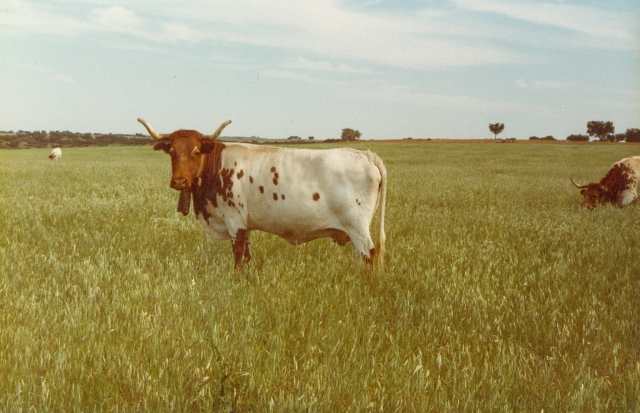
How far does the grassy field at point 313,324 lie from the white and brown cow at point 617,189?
5.45 meters

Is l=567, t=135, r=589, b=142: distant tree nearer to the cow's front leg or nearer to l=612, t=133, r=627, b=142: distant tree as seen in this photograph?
l=612, t=133, r=627, b=142: distant tree

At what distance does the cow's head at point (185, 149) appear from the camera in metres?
6.11

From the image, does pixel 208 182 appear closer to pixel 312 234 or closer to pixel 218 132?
pixel 218 132

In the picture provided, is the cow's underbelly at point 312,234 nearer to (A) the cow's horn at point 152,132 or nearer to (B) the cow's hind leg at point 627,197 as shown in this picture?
(A) the cow's horn at point 152,132

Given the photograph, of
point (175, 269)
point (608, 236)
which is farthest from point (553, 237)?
point (175, 269)

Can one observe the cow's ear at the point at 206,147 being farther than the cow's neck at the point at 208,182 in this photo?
No

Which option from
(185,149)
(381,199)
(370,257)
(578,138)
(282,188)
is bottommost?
(370,257)

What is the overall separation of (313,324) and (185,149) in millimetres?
3128

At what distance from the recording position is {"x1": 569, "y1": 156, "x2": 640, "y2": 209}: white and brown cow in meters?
13.2

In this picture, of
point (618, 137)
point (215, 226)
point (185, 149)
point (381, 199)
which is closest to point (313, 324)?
point (381, 199)

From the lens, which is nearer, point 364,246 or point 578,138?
point 364,246

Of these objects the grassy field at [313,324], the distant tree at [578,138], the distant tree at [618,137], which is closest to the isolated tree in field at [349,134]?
the distant tree at [578,138]

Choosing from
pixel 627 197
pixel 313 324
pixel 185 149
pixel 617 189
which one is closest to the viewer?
pixel 313 324

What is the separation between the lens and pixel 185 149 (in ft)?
20.3
